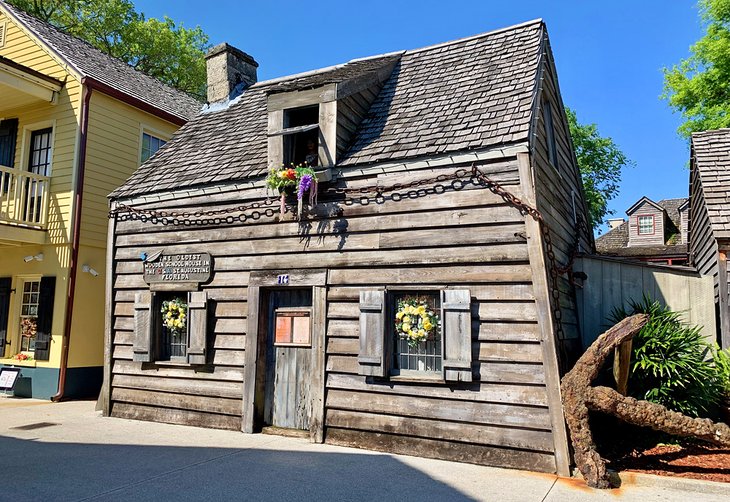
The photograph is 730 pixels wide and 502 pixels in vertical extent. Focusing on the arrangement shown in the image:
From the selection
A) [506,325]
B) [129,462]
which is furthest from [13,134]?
[506,325]

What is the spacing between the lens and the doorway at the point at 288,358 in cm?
779

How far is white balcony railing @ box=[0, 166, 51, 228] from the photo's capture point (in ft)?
37.9

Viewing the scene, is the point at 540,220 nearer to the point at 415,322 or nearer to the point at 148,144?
the point at 415,322

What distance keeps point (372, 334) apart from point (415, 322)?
56 cm

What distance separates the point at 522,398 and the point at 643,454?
1622 millimetres

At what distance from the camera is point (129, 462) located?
254 inches

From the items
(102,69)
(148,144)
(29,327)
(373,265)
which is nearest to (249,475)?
(373,265)

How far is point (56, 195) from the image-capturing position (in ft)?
→ 39.5

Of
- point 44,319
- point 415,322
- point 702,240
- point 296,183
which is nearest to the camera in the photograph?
point 415,322

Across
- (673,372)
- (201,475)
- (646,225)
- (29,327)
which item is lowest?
(201,475)

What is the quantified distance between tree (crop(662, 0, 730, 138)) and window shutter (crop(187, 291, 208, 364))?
16.8 m

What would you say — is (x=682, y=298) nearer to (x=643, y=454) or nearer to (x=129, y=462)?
(x=643, y=454)

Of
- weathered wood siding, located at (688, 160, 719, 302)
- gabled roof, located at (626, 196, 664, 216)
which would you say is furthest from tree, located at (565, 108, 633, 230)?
weathered wood siding, located at (688, 160, 719, 302)

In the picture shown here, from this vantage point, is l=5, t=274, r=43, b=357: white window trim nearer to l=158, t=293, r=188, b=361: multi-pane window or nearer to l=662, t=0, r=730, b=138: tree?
l=158, t=293, r=188, b=361: multi-pane window
